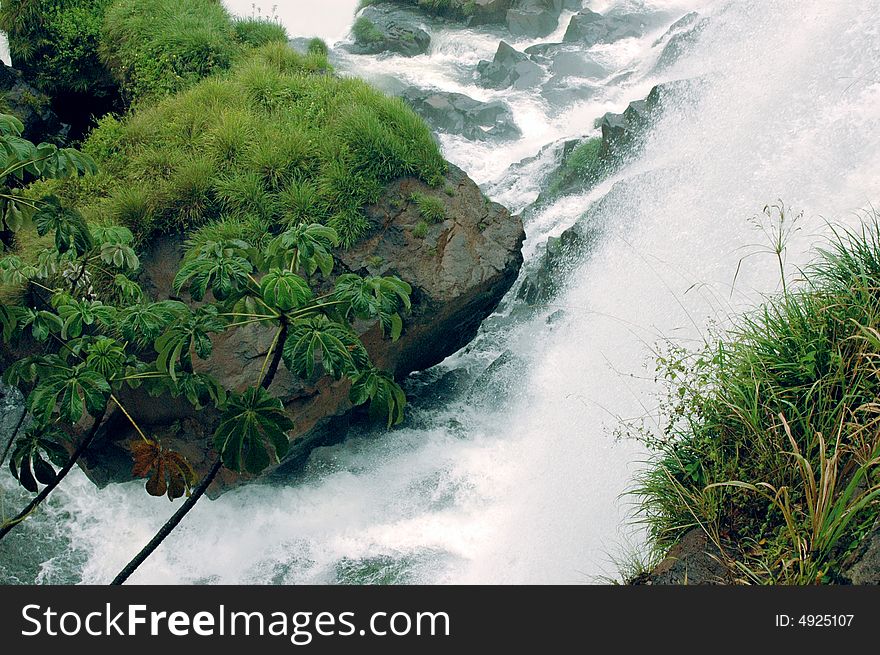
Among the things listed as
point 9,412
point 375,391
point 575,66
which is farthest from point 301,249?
point 575,66

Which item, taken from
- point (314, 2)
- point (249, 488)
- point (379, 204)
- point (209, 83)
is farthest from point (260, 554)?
point (314, 2)

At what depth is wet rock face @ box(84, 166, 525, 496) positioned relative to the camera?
5.25m

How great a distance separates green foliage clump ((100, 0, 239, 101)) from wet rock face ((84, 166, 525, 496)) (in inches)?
89.5

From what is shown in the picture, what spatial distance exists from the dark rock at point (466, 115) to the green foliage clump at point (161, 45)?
9.17 feet

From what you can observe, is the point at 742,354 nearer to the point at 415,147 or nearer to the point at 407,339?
the point at 407,339

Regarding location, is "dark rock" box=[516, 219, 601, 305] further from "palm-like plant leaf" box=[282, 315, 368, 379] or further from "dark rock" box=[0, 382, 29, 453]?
"palm-like plant leaf" box=[282, 315, 368, 379]

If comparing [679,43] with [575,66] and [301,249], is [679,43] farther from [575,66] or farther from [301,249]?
[301,249]

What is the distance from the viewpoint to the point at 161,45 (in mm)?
7223

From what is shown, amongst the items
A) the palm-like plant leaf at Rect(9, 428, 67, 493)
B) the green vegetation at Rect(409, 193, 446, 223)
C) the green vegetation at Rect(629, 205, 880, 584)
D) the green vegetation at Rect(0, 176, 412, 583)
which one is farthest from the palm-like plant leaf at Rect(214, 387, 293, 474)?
the green vegetation at Rect(409, 193, 446, 223)

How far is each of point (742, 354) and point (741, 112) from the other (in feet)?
16.3

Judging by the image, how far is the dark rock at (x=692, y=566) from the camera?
3.06 m

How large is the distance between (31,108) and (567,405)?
5.80m

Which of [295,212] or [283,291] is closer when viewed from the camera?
[283,291]

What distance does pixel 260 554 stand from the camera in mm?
5336
